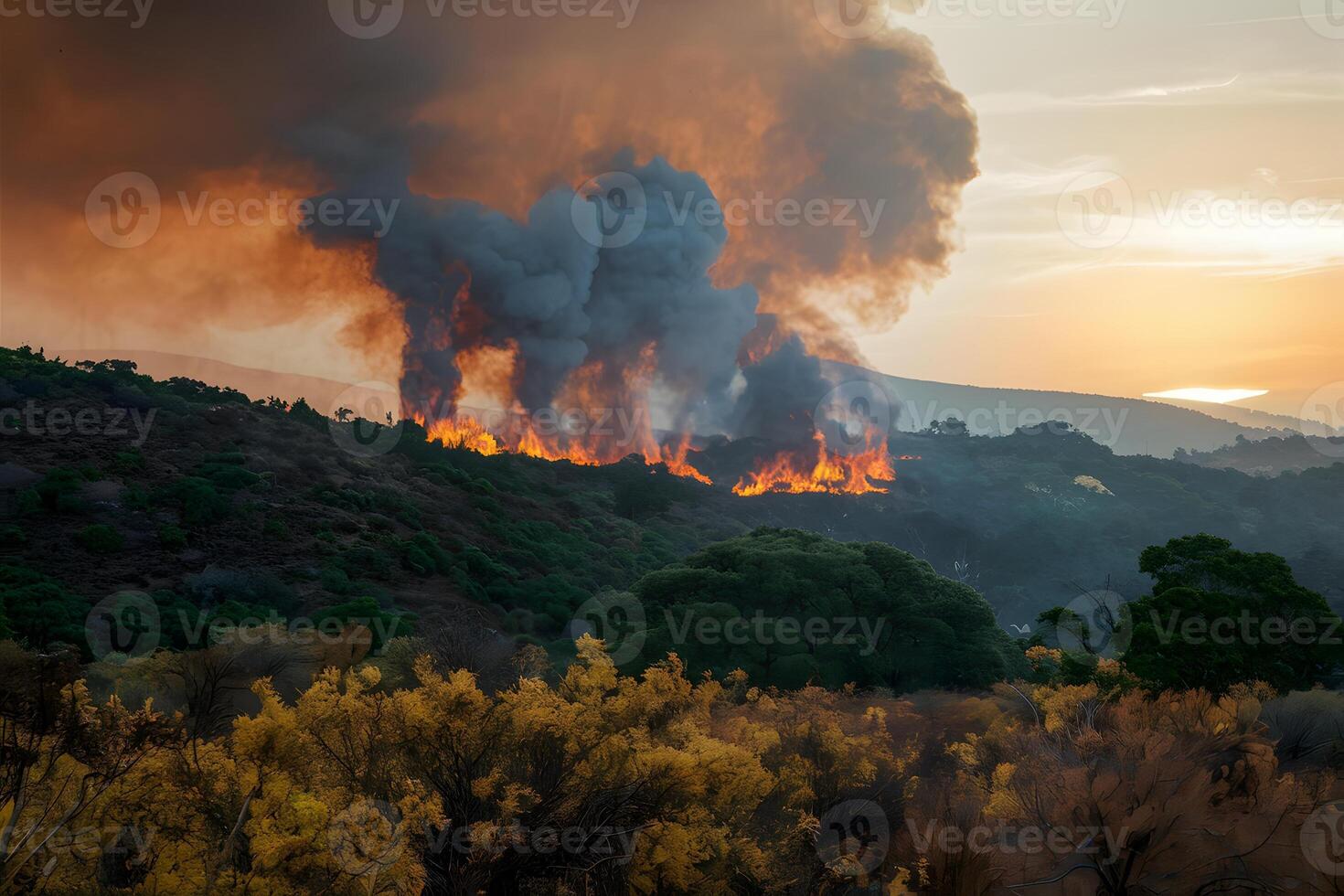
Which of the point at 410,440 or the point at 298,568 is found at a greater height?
the point at 410,440

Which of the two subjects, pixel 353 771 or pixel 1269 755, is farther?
pixel 1269 755

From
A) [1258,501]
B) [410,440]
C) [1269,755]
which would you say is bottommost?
[1269,755]

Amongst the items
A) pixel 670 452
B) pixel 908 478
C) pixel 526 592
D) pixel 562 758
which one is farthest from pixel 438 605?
pixel 908 478

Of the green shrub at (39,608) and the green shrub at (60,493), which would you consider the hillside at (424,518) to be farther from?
the green shrub at (39,608)

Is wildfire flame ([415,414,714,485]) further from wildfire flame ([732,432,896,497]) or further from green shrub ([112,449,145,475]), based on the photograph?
green shrub ([112,449,145,475])

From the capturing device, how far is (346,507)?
58.9 meters

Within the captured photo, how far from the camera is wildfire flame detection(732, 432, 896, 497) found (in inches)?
4240

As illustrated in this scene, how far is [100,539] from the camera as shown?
43.2m

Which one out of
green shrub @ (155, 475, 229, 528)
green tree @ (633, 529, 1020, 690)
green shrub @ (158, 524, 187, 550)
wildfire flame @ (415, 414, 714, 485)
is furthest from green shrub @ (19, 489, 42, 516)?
wildfire flame @ (415, 414, 714, 485)

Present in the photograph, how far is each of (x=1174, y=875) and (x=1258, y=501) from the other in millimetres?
132002

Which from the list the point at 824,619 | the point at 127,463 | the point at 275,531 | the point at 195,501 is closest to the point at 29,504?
the point at 195,501

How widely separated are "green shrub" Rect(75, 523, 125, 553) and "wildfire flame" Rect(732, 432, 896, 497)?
67069 mm

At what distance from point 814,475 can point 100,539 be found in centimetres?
8032

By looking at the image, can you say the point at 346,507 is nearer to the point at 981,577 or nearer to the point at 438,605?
the point at 438,605
